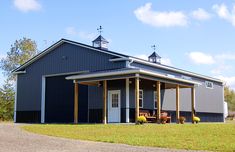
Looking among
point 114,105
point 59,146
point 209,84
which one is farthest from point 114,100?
point 59,146

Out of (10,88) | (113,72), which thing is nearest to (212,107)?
(113,72)

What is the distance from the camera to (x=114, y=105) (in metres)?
24.3

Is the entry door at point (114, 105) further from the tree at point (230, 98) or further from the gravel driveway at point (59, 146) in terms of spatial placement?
the tree at point (230, 98)

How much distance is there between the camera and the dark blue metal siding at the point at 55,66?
2483 cm

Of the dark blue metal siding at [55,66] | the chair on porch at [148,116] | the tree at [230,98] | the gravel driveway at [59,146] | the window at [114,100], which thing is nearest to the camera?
the gravel driveway at [59,146]

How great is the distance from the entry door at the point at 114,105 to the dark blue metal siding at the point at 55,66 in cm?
175

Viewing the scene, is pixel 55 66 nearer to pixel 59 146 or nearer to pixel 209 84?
pixel 209 84

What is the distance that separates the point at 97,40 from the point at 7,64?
2680 centimetres

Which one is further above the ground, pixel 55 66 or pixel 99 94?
pixel 55 66

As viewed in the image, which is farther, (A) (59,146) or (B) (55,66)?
(B) (55,66)

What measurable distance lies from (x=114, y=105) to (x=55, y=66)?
5915 mm

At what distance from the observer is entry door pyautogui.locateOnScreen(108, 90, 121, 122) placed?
78.7ft

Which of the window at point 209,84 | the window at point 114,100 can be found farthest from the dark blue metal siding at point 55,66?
the window at point 209,84

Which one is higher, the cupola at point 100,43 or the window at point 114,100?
the cupola at point 100,43
